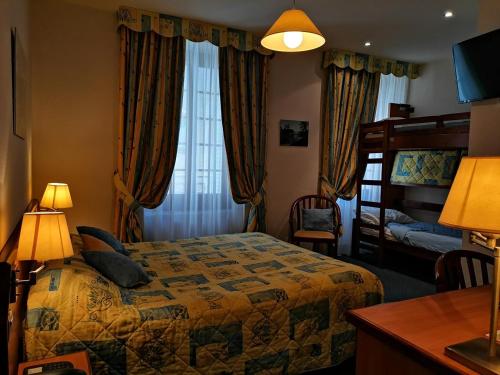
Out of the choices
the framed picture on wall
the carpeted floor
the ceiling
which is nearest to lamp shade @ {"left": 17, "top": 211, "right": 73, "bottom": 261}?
the framed picture on wall

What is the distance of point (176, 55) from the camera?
12.8ft

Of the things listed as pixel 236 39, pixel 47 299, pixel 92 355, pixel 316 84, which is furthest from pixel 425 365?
pixel 316 84

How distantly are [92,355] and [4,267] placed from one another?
0.95 m

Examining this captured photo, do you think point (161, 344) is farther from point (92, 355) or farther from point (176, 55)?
point (176, 55)

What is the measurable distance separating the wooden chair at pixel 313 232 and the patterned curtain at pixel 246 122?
44 centimetres

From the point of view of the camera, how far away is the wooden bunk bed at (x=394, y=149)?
3.99 m

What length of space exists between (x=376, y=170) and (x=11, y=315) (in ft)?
15.9

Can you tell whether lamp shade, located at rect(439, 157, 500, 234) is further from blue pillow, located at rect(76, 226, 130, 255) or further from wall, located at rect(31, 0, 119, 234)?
wall, located at rect(31, 0, 119, 234)

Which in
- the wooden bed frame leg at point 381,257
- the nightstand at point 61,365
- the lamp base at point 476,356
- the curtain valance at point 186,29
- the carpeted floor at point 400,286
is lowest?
the carpeted floor at point 400,286

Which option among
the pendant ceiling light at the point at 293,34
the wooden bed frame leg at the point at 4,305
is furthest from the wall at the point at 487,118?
the wooden bed frame leg at the point at 4,305

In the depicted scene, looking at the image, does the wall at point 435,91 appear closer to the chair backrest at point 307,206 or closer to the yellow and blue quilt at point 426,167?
the yellow and blue quilt at point 426,167

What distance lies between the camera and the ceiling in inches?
135

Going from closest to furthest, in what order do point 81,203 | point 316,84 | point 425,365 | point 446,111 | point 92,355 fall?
point 425,365, point 92,355, point 81,203, point 316,84, point 446,111

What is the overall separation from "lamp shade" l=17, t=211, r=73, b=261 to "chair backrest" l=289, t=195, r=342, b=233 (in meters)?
3.37
